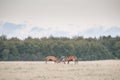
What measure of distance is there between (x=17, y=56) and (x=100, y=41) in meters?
15.5

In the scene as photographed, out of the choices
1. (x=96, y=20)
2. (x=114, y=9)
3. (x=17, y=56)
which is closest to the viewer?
(x=114, y=9)

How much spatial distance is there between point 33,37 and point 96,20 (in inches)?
645

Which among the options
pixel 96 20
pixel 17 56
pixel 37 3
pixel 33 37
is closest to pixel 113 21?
pixel 96 20

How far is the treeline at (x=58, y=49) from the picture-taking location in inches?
1976

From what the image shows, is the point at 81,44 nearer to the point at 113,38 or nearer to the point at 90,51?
the point at 90,51

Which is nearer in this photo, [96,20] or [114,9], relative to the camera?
[114,9]

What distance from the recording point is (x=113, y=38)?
194 ft

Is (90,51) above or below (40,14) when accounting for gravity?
below

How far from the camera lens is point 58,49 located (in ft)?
176

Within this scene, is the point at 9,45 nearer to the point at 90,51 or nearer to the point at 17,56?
the point at 17,56

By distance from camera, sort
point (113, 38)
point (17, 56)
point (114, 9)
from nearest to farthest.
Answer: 1. point (114, 9)
2. point (17, 56)
3. point (113, 38)

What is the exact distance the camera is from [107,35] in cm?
6047

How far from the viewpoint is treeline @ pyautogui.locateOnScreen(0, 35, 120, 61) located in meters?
50.2

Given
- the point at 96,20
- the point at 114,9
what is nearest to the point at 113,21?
the point at 96,20
